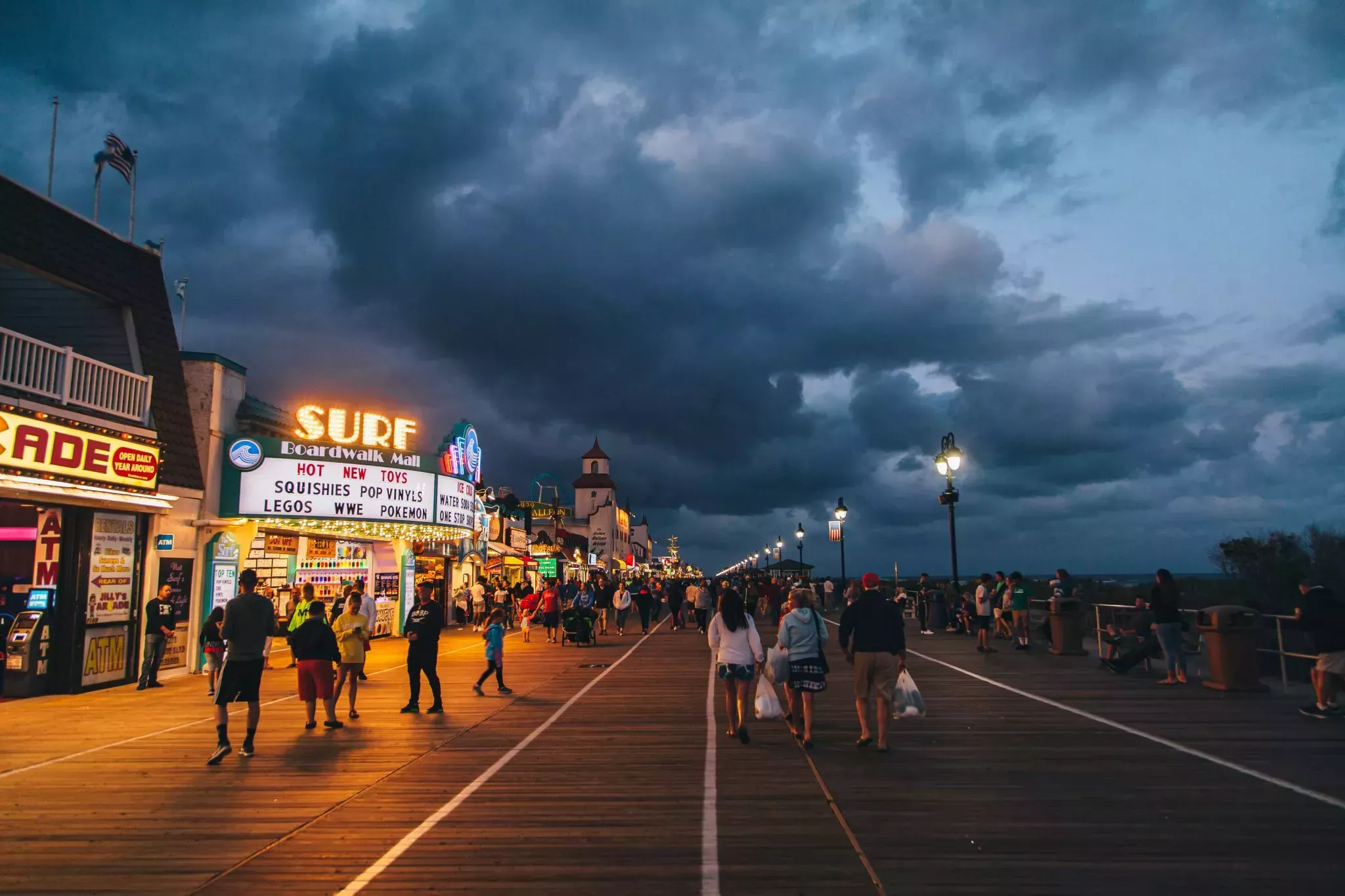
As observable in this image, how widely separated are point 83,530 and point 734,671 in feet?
40.4

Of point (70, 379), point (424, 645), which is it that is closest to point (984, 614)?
point (424, 645)

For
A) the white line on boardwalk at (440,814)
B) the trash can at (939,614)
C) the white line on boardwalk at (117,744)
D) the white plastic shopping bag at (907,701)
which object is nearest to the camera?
the white line on boardwalk at (440,814)

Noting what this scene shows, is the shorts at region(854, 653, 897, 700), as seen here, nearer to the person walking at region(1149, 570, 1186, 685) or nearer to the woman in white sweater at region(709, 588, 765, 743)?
the woman in white sweater at region(709, 588, 765, 743)

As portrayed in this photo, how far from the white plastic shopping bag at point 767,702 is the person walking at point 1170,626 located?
26.8 feet

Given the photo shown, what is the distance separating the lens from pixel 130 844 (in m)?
6.05

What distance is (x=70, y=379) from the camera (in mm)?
14438

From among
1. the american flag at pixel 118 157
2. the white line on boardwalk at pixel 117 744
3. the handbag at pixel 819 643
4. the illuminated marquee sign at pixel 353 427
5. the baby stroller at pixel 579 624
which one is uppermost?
the american flag at pixel 118 157

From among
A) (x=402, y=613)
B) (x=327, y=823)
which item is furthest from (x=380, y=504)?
(x=327, y=823)

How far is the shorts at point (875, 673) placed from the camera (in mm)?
9086

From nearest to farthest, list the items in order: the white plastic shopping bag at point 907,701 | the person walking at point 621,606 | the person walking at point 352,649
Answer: the white plastic shopping bag at point 907,701
the person walking at point 352,649
the person walking at point 621,606

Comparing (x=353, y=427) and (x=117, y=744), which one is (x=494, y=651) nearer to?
(x=117, y=744)

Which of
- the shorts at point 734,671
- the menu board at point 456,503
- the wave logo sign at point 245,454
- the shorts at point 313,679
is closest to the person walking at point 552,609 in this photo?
the menu board at point 456,503

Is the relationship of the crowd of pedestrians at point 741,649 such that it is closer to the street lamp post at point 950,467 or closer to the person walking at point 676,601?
the street lamp post at point 950,467

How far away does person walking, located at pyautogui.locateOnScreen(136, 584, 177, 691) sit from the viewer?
1507cm
